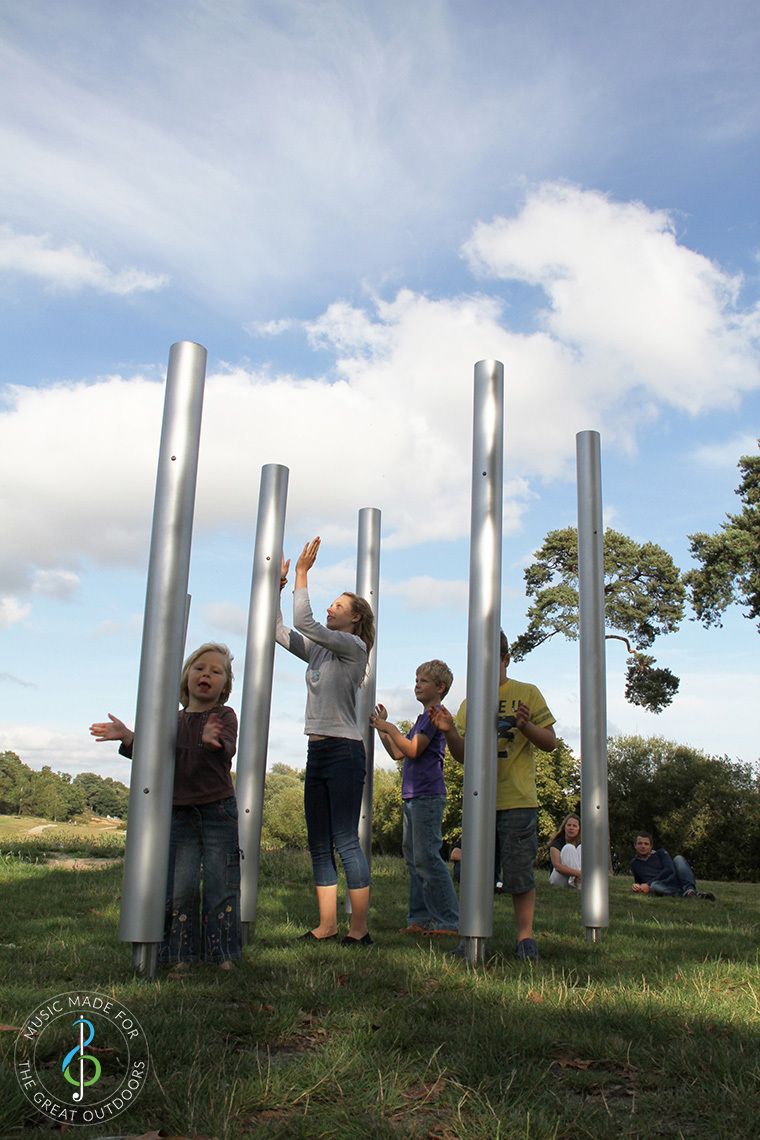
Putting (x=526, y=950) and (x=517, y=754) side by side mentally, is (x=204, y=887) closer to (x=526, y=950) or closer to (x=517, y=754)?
(x=526, y=950)

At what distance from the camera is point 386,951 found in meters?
4.76

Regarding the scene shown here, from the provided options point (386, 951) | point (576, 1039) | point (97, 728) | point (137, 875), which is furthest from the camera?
point (386, 951)

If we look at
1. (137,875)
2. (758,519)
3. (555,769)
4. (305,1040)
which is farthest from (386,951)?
(555,769)

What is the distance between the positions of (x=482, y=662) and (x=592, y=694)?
63.4 inches

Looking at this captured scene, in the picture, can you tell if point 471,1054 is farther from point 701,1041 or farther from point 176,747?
point 176,747

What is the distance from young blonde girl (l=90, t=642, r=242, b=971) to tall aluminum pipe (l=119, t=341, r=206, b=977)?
22 cm

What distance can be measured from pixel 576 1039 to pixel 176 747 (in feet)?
7.17

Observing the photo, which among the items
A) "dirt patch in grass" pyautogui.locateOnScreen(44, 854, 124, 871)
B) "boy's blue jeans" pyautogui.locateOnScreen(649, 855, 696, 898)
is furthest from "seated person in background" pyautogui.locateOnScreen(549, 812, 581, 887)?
"dirt patch in grass" pyautogui.locateOnScreen(44, 854, 124, 871)

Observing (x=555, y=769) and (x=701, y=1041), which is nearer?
(x=701, y=1041)

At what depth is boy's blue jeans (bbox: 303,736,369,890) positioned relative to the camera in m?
5.12

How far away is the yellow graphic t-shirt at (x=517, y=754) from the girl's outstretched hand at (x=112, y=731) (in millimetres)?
1819

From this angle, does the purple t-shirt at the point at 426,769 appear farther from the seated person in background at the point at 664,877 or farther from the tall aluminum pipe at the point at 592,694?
the seated person in background at the point at 664,877

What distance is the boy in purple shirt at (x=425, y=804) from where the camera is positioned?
6.00 m

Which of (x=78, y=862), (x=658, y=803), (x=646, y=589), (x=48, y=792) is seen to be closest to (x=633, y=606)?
(x=646, y=589)
